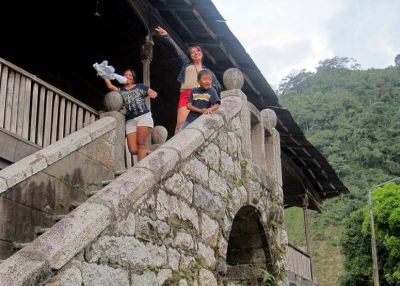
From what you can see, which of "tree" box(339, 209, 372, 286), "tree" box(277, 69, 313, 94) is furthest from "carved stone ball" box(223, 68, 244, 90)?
"tree" box(277, 69, 313, 94)

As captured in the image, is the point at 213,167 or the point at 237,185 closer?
the point at 213,167

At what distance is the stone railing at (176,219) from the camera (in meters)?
3.14

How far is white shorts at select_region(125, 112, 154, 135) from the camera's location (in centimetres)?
654

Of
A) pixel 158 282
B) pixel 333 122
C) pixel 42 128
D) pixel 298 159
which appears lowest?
pixel 158 282

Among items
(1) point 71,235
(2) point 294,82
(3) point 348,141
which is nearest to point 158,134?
(1) point 71,235

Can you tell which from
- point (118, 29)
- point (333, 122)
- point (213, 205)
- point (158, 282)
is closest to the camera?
point (158, 282)

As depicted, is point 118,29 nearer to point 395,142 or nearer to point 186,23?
point 186,23

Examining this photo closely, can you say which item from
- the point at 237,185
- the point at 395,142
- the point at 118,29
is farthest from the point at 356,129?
the point at 237,185

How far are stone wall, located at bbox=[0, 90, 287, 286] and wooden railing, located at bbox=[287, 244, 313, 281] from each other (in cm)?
393

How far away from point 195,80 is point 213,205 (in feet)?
6.60

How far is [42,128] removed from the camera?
6336 mm

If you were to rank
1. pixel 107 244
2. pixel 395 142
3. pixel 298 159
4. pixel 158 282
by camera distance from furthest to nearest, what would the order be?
pixel 395 142, pixel 298 159, pixel 158 282, pixel 107 244

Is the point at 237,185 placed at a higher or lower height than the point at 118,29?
lower

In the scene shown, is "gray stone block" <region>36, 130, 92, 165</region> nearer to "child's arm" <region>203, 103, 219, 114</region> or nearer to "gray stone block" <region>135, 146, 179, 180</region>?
"child's arm" <region>203, 103, 219, 114</region>
